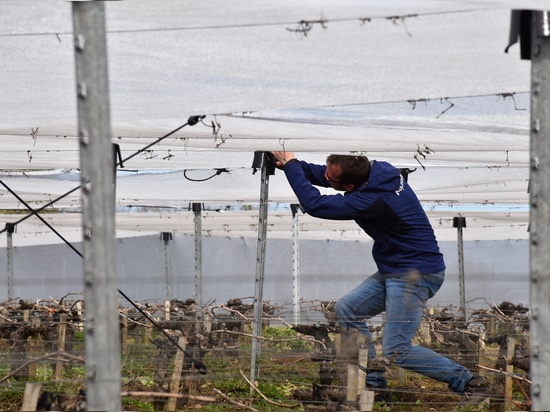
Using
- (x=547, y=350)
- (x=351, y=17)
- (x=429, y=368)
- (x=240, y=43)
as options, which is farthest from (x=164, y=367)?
(x=547, y=350)

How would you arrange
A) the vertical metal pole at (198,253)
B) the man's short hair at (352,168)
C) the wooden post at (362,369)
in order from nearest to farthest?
1. the wooden post at (362,369)
2. the man's short hair at (352,168)
3. the vertical metal pole at (198,253)

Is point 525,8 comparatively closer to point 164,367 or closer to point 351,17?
point 351,17

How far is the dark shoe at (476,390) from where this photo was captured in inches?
201

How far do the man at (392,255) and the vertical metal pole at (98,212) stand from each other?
2.43 meters

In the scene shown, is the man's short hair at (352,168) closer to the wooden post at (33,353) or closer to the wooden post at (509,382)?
the wooden post at (509,382)

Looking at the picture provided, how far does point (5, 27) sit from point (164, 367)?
3402 mm

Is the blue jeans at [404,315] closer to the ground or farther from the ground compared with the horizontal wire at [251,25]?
closer to the ground

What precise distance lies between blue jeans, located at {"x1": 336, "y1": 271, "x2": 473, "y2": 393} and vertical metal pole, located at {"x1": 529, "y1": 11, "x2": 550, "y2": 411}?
210cm

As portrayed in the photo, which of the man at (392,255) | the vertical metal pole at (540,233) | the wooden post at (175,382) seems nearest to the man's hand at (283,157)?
the man at (392,255)

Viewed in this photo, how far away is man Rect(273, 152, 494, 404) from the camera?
5.06 meters

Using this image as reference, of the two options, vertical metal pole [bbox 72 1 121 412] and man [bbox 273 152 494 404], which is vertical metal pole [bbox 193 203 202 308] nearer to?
man [bbox 273 152 494 404]

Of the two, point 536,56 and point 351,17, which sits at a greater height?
point 351,17

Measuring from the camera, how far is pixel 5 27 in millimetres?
4031

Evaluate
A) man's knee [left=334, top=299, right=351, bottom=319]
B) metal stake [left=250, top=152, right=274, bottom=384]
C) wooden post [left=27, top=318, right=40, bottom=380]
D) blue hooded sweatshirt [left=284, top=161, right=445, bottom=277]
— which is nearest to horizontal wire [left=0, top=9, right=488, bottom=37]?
blue hooded sweatshirt [left=284, top=161, right=445, bottom=277]
